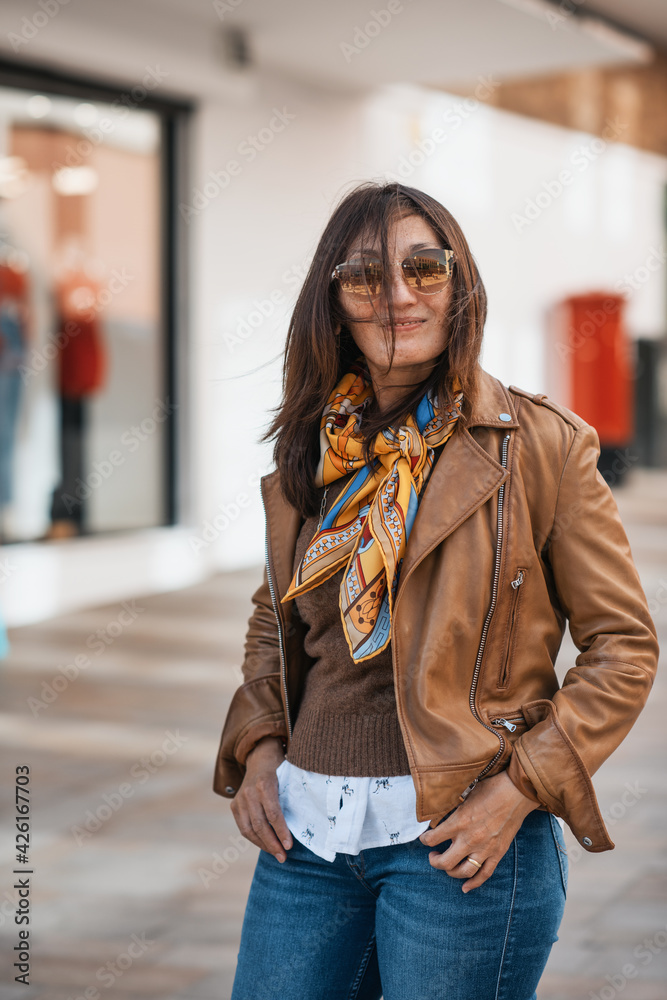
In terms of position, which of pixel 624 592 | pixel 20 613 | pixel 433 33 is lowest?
pixel 20 613

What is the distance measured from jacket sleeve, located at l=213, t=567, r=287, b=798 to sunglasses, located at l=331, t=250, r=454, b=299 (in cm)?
62

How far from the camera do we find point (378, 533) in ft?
5.79

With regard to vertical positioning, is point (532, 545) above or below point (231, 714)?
above

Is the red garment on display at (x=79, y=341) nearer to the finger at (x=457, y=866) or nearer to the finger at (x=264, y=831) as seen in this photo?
the finger at (x=264, y=831)

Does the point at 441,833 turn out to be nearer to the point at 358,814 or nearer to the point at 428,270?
the point at 358,814

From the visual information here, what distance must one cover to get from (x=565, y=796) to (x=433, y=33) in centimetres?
975

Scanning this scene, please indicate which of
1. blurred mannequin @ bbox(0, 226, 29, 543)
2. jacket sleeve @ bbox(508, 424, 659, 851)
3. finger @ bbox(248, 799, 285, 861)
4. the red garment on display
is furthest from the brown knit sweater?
the red garment on display

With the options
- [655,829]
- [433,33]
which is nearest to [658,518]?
[433,33]

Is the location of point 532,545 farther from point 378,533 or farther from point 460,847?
point 460,847

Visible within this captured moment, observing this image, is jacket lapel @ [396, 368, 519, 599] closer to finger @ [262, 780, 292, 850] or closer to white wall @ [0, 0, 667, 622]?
finger @ [262, 780, 292, 850]

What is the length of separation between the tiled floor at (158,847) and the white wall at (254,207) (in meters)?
2.36

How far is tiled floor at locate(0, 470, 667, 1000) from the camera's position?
3.37 metres

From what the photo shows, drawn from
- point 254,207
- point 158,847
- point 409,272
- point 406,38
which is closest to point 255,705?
point 409,272

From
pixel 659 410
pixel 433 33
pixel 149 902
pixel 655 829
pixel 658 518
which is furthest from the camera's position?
pixel 659 410
